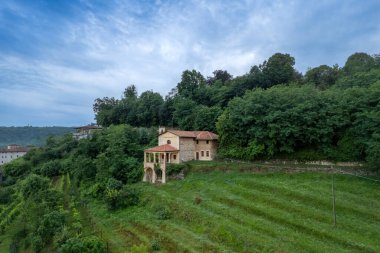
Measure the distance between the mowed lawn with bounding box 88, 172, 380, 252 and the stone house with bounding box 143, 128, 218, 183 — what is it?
16.2 feet

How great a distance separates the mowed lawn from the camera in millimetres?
21234

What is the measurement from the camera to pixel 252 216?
83.0ft

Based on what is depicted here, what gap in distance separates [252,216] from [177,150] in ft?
56.9

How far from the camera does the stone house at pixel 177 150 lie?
130 ft

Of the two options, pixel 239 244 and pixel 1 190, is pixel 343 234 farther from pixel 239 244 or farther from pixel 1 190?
pixel 1 190

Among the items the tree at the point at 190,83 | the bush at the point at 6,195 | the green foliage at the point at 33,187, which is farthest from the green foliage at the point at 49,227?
the tree at the point at 190,83

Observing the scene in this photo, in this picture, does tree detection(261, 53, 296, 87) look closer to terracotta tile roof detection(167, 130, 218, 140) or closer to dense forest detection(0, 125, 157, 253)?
terracotta tile roof detection(167, 130, 218, 140)

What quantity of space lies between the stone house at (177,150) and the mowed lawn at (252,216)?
4.94m

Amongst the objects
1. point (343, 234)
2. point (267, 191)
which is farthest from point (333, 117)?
point (343, 234)

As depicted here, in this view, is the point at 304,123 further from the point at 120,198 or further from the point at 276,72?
the point at 276,72

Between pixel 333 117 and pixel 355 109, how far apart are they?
2680 millimetres

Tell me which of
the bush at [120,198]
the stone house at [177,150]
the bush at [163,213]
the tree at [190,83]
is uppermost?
the tree at [190,83]

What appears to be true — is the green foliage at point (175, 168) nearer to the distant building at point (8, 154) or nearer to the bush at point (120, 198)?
the bush at point (120, 198)

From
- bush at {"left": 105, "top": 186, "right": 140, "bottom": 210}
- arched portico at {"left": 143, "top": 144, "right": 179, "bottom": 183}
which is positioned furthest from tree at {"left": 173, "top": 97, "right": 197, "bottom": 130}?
bush at {"left": 105, "top": 186, "right": 140, "bottom": 210}
